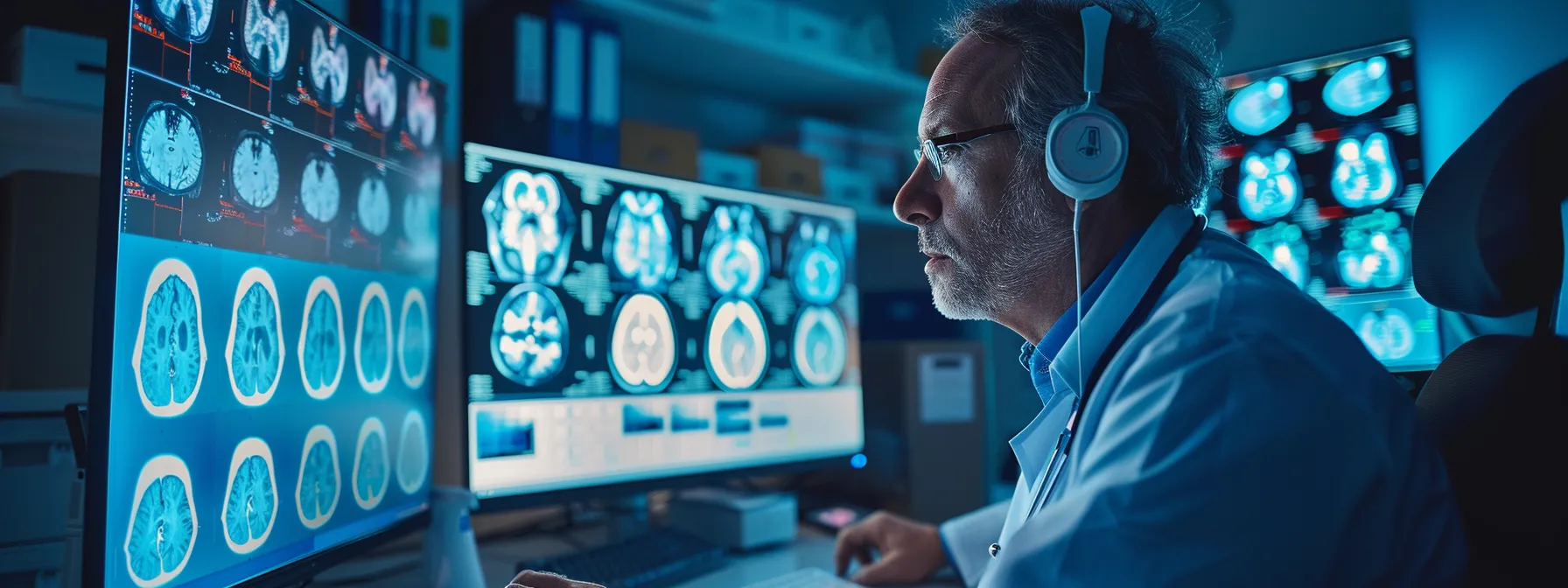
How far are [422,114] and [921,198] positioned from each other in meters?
0.66

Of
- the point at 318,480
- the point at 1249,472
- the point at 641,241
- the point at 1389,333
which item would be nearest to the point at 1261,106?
the point at 1389,333

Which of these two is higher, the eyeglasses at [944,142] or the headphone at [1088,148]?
the eyeglasses at [944,142]

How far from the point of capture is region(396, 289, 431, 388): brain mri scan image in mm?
1021

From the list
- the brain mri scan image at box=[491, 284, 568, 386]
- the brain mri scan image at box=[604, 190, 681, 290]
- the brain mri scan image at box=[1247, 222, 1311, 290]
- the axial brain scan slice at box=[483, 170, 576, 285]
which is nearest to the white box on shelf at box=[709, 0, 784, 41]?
the brain mri scan image at box=[604, 190, 681, 290]

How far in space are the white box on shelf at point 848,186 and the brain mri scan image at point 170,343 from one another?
1.41 meters

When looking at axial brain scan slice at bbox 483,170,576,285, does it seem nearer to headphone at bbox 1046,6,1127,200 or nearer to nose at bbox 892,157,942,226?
nose at bbox 892,157,942,226

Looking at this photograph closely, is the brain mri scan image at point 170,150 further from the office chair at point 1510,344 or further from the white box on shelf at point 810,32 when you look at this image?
the white box on shelf at point 810,32

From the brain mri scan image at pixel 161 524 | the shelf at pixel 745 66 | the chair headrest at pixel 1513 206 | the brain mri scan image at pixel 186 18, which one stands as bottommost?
the brain mri scan image at pixel 161 524

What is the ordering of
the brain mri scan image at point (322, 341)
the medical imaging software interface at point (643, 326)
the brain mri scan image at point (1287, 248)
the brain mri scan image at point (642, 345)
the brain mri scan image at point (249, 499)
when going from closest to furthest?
the brain mri scan image at point (249, 499)
the brain mri scan image at point (322, 341)
the medical imaging software interface at point (643, 326)
the brain mri scan image at point (642, 345)
the brain mri scan image at point (1287, 248)

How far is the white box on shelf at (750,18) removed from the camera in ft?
5.56

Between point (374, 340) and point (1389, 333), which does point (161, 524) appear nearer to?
point (374, 340)

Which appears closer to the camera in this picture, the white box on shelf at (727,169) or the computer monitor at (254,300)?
the computer monitor at (254,300)

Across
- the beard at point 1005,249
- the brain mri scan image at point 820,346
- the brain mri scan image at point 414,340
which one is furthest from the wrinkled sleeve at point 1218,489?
the brain mri scan image at point 820,346

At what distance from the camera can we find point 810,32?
1897 millimetres
